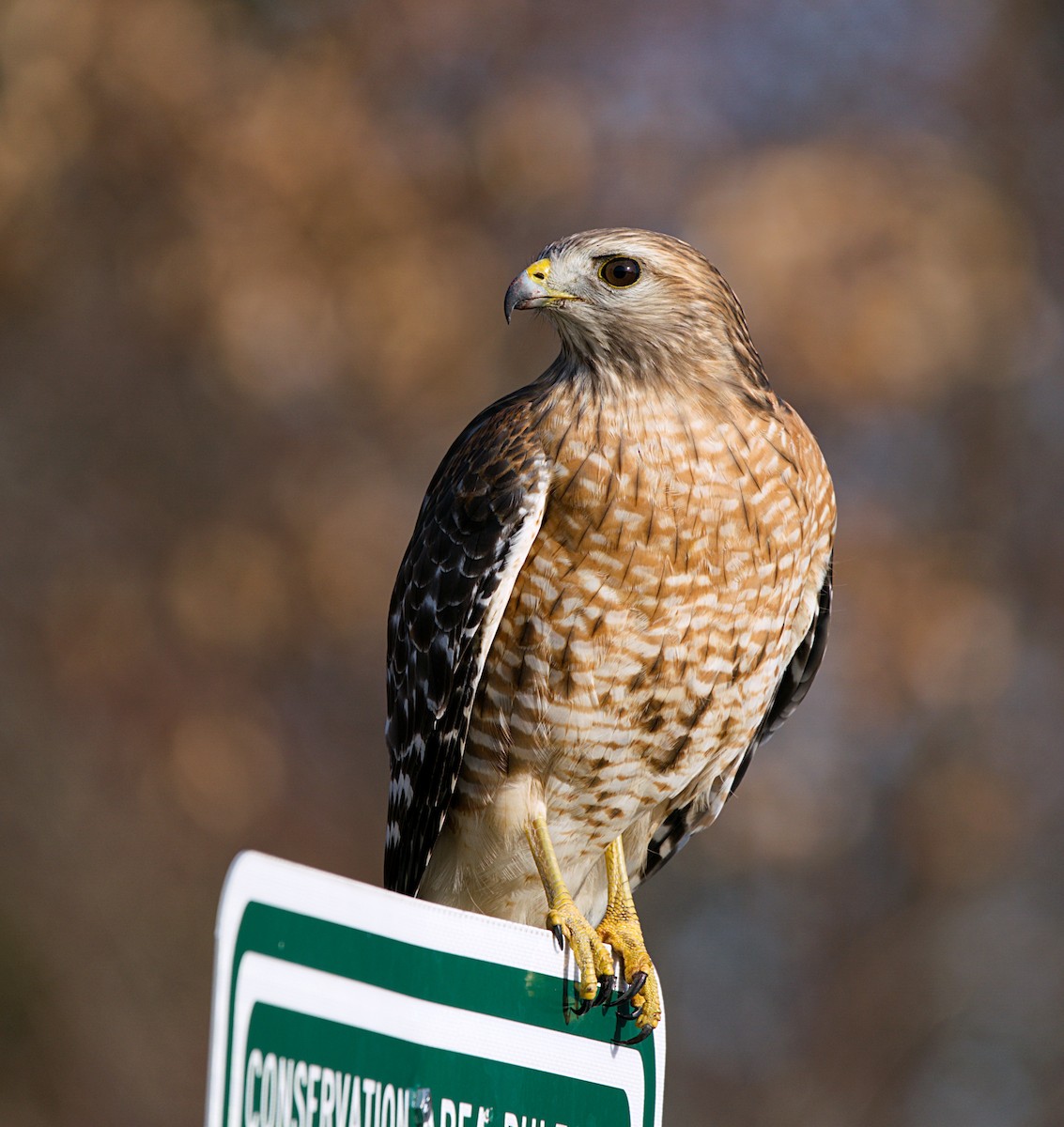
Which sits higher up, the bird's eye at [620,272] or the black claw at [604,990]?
the bird's eye at [620,272]

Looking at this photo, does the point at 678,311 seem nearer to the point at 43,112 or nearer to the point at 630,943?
the point at 630,943

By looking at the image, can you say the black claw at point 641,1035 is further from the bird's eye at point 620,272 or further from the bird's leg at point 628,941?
the bird's eye at point 620,272

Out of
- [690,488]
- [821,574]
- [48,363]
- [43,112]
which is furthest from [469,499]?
[43,112]

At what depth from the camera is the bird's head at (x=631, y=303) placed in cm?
290

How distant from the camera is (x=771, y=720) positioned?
3480 mm

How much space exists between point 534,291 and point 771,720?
3.80ft

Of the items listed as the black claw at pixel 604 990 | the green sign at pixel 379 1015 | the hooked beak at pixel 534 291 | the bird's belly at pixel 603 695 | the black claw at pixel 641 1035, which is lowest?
the green sign at pixel 379 1015

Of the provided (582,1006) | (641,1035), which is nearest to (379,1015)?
(582,1006)

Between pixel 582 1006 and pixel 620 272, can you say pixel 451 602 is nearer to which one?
pixel 620 272

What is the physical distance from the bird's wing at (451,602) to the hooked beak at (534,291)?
0.21 metres

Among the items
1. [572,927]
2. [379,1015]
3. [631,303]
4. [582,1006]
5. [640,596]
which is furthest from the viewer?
[631,303]

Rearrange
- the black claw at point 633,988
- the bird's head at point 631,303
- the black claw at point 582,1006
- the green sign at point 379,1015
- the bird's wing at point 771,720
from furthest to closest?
the bird's wing at point 771,720 < the bird's head at point 631,303 < the black claw at point 633,988 < the black claw at point 582,1006 < the green sign at point 379,1015

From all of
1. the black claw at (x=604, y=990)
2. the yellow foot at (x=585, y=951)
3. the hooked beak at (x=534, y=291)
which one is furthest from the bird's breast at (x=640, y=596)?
the black claw at (x=604, y=990)

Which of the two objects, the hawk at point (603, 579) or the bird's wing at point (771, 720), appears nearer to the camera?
the hawk at point (603, 579)
